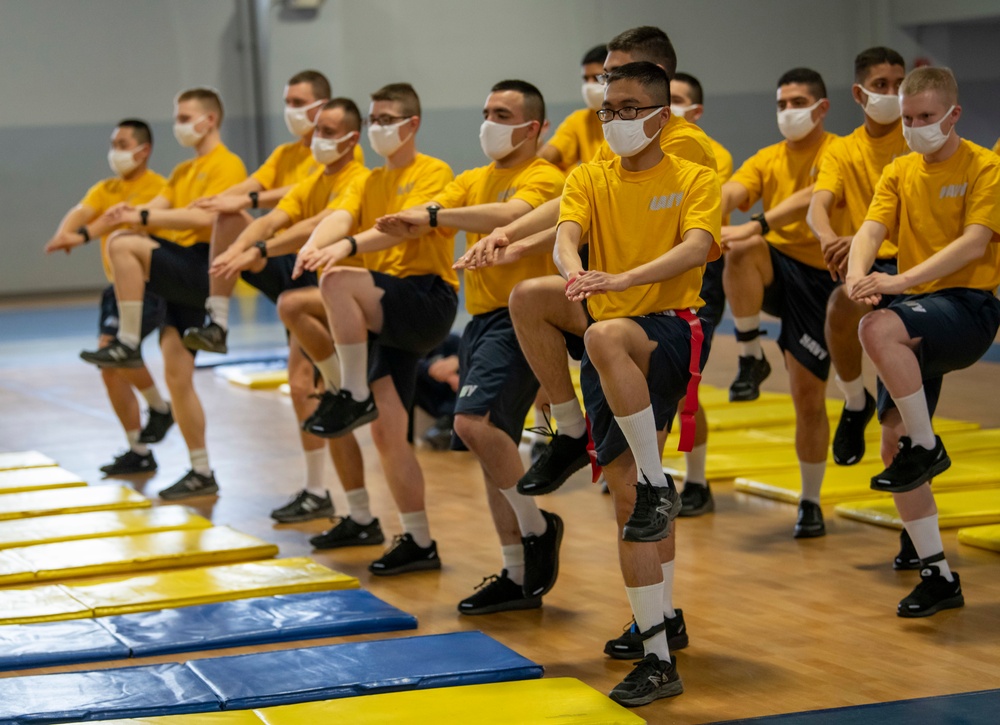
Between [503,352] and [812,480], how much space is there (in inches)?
70.1

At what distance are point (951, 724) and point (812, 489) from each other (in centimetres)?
239

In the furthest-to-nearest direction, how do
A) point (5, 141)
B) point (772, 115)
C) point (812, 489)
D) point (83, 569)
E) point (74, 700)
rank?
point (5, 141), point (772, 115), point (812, 489), point (83, 569), point (74, 700)

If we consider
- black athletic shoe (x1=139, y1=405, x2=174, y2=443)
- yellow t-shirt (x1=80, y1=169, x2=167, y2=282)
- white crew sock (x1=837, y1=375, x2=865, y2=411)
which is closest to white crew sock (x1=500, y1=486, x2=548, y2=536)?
white crew sock (x1=837, y1=375, x2=865, y2=411)

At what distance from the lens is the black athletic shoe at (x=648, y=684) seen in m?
3.82

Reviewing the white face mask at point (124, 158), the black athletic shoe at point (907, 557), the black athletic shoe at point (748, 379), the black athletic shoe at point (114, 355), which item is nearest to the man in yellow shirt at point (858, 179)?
the black athletic shoe at point (907, 557)

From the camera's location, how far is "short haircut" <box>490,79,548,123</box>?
16.0 feet

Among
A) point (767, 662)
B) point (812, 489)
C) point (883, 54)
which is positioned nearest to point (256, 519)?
point (812, 489)

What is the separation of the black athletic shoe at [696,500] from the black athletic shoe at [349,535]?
4.53ft

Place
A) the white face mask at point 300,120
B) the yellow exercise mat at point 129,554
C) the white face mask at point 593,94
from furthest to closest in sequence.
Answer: the white face mask at point 300,120, the white face mask at point 593,94, the yellow exercise mat at point 129,554

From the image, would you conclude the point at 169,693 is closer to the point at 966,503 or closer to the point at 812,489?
the point at 812,489

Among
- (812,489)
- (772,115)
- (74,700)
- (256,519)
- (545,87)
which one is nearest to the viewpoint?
(74,700)

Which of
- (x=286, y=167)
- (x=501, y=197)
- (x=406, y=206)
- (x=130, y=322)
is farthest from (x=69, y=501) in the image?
(x=501, y=197)

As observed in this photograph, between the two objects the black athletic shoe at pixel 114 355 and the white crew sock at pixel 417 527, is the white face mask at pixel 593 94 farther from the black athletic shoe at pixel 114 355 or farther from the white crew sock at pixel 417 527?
the black athletic shoe at pixel 114 355

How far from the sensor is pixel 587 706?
3.69 metres
